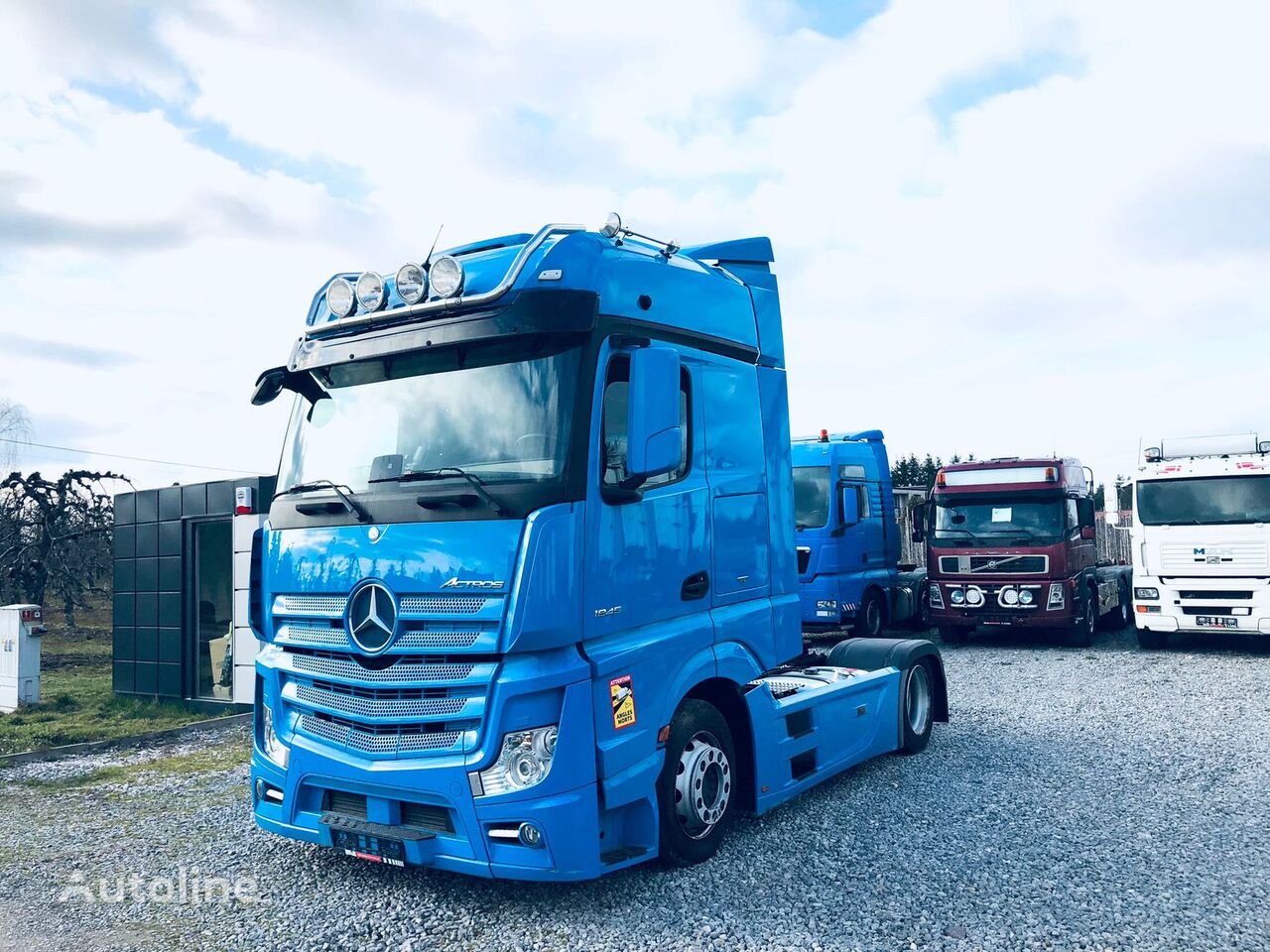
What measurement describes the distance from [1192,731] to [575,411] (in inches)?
261

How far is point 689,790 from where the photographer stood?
4891mm

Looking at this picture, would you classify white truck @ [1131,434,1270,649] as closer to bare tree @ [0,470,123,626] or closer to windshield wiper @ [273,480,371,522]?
windshield wiper @ [273,480,371,522]

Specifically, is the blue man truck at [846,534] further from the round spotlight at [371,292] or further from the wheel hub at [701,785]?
the round spotlight at [371,292]

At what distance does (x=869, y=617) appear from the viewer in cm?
1440

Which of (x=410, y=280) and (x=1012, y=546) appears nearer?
(x=410, y=280)

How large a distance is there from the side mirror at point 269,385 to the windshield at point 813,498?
31.4 feet

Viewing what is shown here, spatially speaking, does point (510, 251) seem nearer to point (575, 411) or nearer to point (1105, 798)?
point (575, 411)

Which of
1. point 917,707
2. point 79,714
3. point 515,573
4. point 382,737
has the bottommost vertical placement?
point 79,714

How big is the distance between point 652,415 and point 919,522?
1140 centimetres

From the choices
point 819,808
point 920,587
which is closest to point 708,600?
point 819,808

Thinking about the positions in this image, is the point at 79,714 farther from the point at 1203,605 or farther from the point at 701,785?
the point at 1203,605

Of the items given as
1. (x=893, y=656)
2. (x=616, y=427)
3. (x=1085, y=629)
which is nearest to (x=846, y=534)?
(x=1085, y=629)

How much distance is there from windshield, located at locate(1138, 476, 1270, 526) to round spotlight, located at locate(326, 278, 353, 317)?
11969 millimetres

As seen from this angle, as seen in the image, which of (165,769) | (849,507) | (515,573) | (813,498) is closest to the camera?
(515,573)
